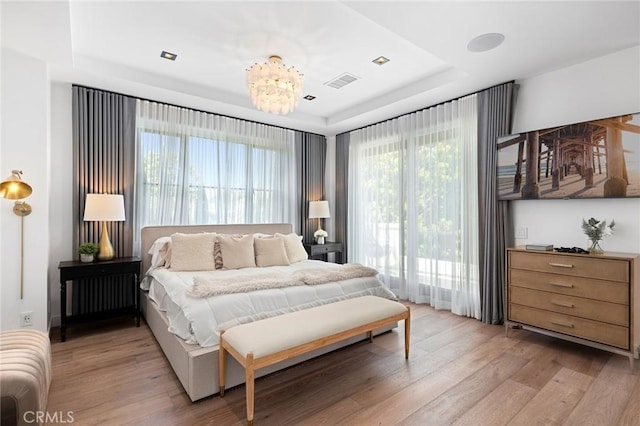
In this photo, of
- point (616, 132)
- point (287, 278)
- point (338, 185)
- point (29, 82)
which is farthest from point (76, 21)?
point (616, 132)

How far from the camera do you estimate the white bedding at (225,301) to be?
2.24m

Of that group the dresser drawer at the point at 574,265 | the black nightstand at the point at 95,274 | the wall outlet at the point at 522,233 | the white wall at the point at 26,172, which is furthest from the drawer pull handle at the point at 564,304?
the white wall at the point at 26,172

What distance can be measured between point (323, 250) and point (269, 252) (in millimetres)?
1605

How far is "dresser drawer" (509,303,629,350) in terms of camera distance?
8.29 feet

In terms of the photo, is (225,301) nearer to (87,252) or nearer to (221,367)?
(221,367)

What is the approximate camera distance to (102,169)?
3.74 m

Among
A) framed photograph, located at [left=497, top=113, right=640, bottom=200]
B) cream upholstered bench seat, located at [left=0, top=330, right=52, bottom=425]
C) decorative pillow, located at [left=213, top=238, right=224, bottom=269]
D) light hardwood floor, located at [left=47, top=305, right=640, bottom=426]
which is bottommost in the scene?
light hardwood floor, located at [left=47, top=305, right=640, bottom=426]

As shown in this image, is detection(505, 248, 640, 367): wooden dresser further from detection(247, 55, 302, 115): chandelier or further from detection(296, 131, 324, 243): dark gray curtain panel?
detection(296, 131, 324, 243): dark gray curtain panel

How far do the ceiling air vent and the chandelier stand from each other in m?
0.88

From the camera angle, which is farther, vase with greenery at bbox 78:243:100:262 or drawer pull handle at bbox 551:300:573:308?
vase with greenery at bbox 78:243:100:262

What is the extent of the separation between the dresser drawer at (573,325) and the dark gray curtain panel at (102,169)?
4.40 metres

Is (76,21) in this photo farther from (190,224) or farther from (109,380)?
(109,380)

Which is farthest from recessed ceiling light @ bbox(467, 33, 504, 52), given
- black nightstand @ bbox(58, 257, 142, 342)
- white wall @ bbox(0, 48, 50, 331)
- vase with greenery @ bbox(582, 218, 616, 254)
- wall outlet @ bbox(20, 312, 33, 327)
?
wall outlet @ bbox(20, 312, 33, 327)

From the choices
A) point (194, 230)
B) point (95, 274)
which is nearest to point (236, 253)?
point (194, 230)
